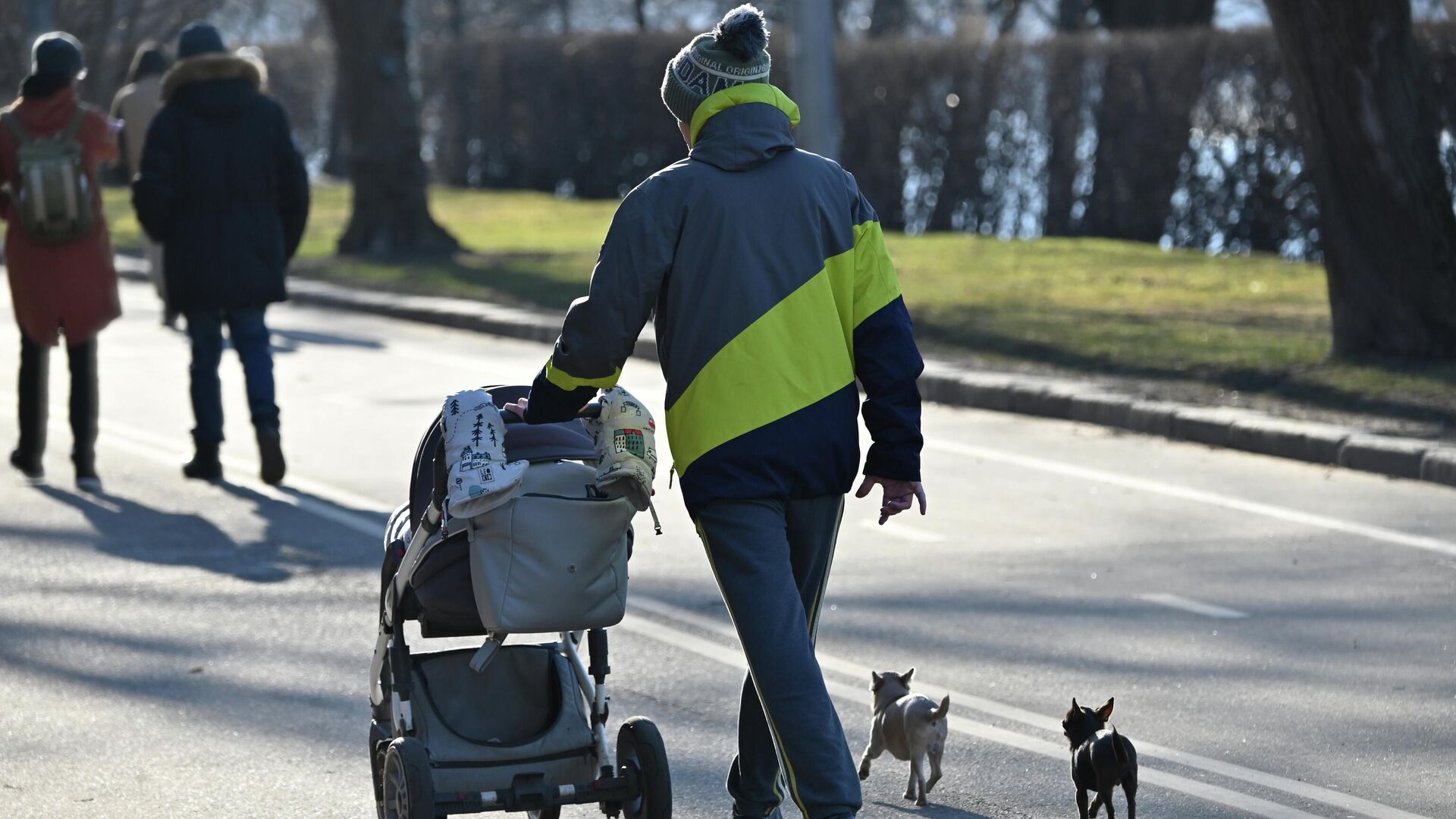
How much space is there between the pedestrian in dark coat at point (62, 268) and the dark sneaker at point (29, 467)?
0.13 metres

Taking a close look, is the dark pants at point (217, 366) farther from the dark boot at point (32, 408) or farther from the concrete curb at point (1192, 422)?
the concrete curb at point (1192, 422)

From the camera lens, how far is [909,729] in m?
5.05

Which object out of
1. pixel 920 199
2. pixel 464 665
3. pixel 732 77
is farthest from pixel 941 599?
pixel 920 199

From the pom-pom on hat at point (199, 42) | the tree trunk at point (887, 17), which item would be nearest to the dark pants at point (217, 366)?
the pom-pom on hat at point (199, 42)

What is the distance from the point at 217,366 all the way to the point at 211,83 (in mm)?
1293

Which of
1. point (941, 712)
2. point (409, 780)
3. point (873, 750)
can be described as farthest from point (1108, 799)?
point (409, 780)

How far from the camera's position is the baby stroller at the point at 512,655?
4148mm

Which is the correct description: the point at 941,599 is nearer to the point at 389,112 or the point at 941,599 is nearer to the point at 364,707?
the point at 364,707

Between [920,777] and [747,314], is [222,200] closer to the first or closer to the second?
[920,777]

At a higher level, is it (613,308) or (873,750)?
(613,308)

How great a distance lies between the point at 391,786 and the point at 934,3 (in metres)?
47.6

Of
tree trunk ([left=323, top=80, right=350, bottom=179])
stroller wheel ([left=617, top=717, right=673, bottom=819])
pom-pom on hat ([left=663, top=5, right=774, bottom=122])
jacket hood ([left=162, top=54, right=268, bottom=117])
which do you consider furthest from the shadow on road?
tree trunk ([left=323, top=80, right=350, bottom=179])

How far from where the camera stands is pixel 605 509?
4.20m

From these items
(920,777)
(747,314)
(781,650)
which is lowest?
(920,777)
